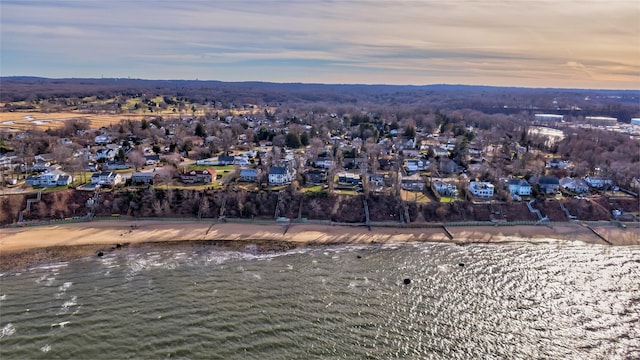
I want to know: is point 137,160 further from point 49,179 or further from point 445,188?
point 445,188

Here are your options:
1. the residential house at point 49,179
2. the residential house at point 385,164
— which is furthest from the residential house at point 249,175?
the residential house at point 49,179

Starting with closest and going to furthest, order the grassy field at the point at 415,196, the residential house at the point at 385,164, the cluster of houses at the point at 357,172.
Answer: the grassy field at the point at 415,196, the cluster of houses at the point at 357,172, the residential house at the point at 385,164

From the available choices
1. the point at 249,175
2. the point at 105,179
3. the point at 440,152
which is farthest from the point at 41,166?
the point at 440,152

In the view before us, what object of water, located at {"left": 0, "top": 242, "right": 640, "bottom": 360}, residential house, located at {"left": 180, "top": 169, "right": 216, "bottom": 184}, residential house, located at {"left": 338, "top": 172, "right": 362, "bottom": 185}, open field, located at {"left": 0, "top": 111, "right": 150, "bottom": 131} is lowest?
water, located at {"left": 0, "top": 242, "right": 640, "bottom": 360}

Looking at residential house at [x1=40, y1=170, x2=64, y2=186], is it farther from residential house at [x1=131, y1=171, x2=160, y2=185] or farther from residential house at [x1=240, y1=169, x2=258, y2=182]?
residential house at [x1=240, y1=169, x2=258, y2=182]

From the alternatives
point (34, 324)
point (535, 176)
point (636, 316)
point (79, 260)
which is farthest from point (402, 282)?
point (535, 176)

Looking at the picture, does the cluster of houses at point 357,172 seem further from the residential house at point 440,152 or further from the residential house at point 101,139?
the residential house at point 101,139

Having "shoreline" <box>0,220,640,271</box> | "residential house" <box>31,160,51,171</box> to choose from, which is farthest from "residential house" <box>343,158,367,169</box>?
"residential house" <box>31,160,51,171</box>
